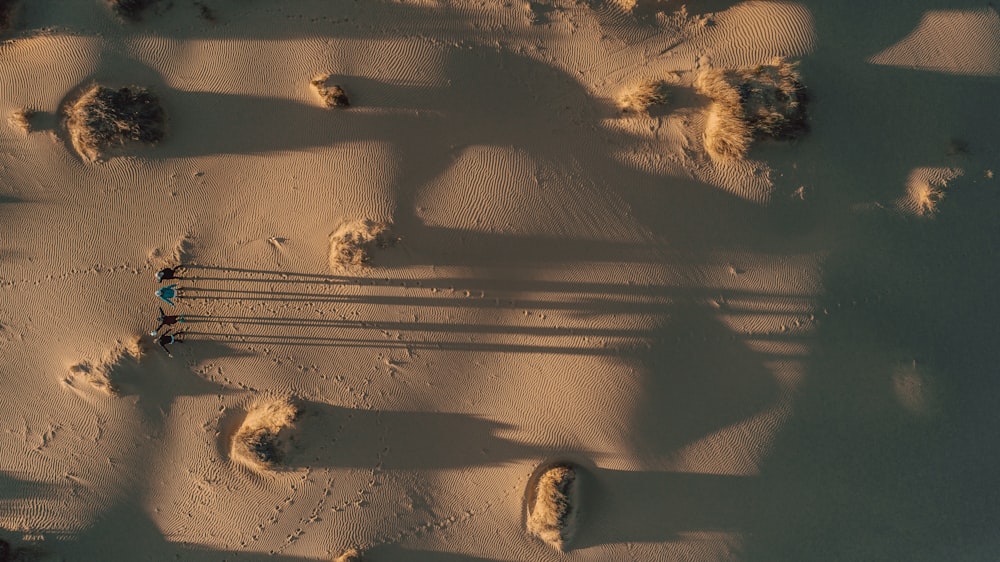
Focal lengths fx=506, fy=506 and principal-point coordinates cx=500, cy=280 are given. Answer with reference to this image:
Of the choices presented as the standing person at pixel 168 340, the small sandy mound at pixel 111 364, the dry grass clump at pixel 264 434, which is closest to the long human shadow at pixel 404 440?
the dry grass clump at pixel 264 434

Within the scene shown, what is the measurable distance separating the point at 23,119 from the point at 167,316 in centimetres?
431

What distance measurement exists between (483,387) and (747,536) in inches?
216

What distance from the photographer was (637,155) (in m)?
9.05

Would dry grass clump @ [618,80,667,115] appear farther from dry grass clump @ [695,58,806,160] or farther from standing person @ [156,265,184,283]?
standing person @ [156,265,184,283]

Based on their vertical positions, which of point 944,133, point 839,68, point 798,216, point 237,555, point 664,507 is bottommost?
point 664,507

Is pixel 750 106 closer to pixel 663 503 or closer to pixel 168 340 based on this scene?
pixel 663 503

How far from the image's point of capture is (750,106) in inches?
344

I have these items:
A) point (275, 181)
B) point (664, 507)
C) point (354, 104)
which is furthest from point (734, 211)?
point (275, 181)

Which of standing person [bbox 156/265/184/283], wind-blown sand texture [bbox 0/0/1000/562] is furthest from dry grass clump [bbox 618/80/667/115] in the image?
standing person [bbox 156/265/184/283]

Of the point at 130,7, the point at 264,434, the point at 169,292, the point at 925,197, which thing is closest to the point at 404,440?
the point at 264,434

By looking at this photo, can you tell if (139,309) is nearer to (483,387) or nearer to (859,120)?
(483,387)

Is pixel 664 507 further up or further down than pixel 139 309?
further down

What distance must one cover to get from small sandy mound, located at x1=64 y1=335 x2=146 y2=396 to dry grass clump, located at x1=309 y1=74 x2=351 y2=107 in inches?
215

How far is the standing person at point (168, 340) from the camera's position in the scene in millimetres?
8938
